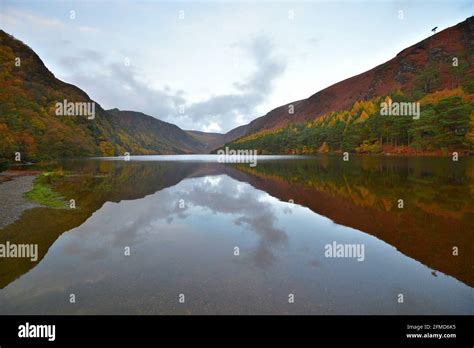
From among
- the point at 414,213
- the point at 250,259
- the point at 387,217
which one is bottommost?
the point at 250,259

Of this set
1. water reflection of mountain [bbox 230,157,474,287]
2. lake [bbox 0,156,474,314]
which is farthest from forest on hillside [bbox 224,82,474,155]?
lake [bbox 0,156,474,314]

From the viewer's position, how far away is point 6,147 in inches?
2454

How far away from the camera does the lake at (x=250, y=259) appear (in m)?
7.21

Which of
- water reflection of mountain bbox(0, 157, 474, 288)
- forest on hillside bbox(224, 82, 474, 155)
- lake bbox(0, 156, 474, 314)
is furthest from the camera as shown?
forest on hillside bbox(224, 82, 474, 155)

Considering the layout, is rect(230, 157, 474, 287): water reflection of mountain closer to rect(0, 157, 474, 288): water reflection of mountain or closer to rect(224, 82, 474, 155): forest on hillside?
rect(0, 157, 474, 288): water reflection of mountain

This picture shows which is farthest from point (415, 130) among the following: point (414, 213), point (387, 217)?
point (387, 217)

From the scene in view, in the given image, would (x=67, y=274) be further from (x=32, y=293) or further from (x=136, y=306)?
(x=136, y=306)

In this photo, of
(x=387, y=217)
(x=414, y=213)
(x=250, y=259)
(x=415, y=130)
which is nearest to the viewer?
(x=250, y=259)

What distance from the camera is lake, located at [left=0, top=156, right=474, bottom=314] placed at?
7.21 metres

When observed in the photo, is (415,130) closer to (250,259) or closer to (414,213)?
(414,213)

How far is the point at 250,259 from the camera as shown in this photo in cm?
1043

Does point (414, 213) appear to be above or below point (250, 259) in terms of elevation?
above

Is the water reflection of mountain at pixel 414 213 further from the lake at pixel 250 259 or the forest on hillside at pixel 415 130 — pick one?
the forest on hillside at pixel 415 130
